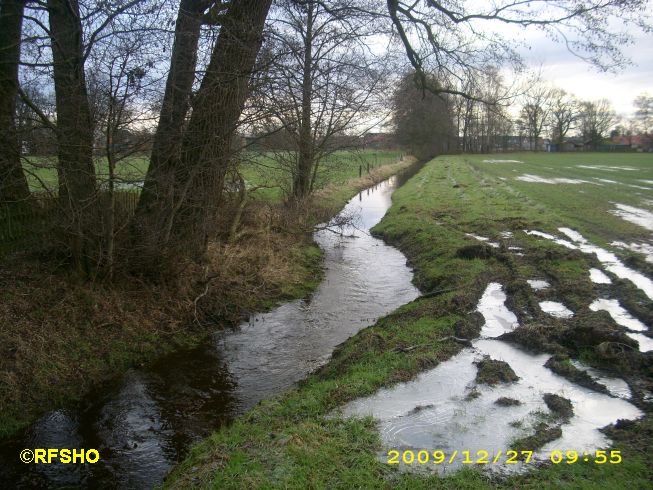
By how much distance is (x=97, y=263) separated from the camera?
875 cm

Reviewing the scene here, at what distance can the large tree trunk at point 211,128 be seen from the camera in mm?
9453

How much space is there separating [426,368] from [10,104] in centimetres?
759

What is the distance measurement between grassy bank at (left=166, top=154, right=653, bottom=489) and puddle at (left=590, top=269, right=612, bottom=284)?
18 centimetres

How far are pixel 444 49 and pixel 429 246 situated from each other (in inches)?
223

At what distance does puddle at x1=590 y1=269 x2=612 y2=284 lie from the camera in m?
10.3

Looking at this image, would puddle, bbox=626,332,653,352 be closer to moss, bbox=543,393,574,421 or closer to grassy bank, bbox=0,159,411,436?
moss, bbox=543,393,574,421

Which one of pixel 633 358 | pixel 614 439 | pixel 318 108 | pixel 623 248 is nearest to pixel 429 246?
pixel 623 248

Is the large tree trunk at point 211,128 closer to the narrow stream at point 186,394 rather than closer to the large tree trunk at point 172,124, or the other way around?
the large tree trunk at point 172,124

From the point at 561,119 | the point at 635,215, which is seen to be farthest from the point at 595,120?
the point at 635,215

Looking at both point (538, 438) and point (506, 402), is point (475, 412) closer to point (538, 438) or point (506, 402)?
point (506, 402)

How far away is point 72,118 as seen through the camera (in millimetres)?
7906

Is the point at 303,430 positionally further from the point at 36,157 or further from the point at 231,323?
the point at 36,157

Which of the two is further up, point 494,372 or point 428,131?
point 428,131

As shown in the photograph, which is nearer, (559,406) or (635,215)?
(559,406)
